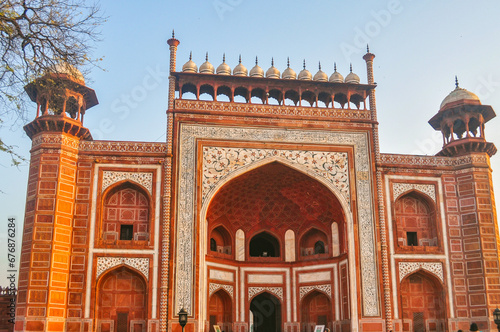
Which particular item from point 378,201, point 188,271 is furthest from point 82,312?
point 378,201

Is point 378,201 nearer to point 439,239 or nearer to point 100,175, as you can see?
point 439,239

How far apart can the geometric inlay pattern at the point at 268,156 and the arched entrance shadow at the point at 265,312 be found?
175 inches

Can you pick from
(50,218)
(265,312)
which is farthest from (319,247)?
(50,218)

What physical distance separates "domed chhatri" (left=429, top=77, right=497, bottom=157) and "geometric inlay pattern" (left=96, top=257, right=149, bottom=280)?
10062 mm

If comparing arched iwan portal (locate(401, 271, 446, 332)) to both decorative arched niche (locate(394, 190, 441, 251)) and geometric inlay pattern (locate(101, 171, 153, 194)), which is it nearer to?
decorative arched niche (locate(394, 190, 441, 251))

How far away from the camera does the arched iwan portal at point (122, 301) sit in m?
16.5

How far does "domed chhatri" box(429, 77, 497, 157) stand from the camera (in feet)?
61.5

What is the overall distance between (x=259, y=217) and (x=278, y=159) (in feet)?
9.22

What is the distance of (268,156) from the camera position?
18.0 metres

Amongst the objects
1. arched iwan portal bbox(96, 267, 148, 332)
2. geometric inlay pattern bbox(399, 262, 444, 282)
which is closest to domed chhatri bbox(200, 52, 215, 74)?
arched iwan portal bbox(96, 267, 148, 332)

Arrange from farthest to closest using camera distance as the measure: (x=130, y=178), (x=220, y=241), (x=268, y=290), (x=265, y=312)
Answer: (x=265, y=312)
(x=220, y=241)
(x=268, y=290)
(x=130, y=178)

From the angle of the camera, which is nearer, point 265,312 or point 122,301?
point 122,301

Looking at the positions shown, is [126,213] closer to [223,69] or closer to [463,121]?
[223,69]

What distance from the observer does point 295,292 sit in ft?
63.5
